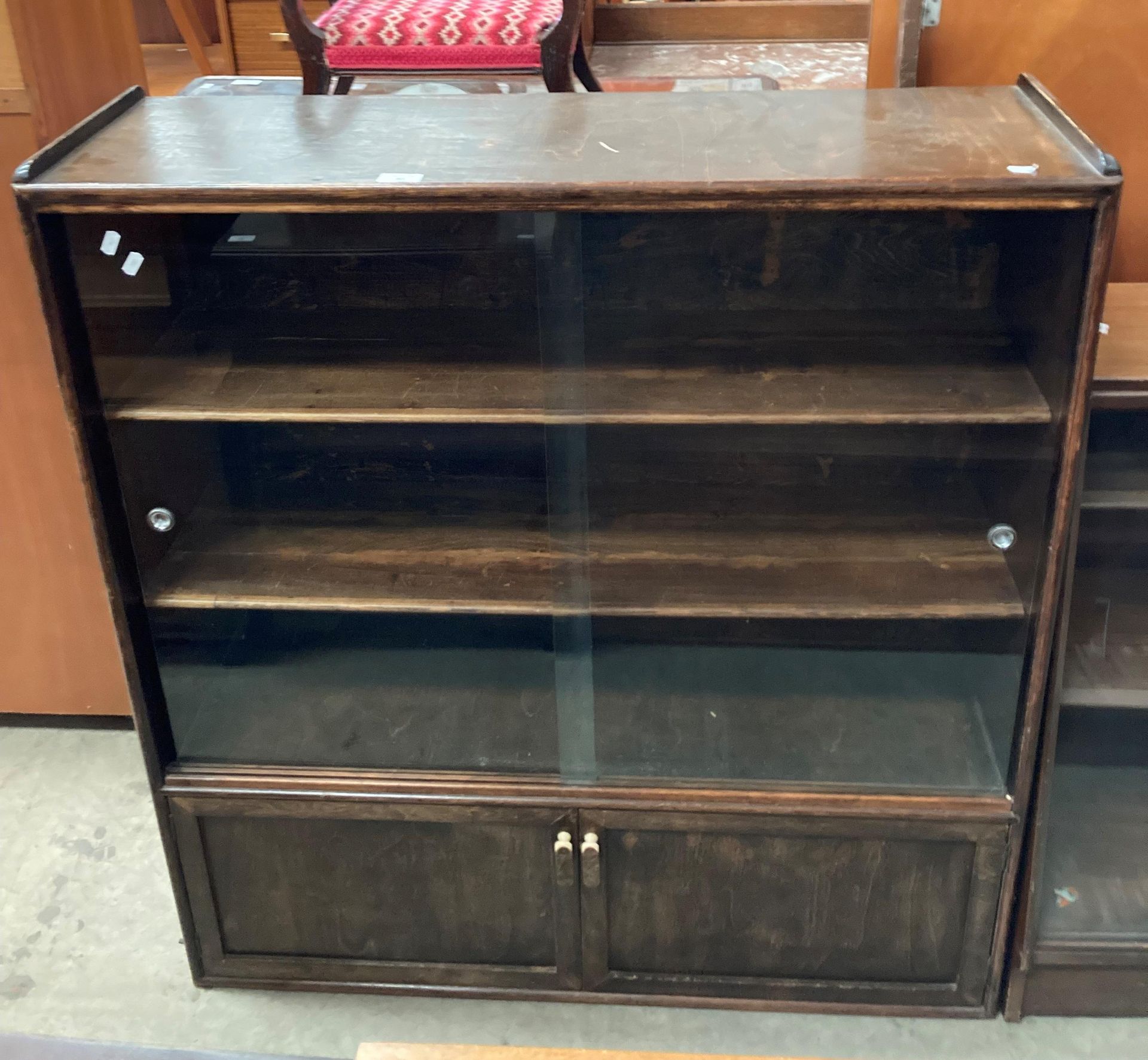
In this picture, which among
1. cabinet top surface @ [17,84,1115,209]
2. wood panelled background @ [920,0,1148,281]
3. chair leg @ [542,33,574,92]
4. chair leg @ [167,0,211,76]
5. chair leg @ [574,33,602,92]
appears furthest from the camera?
chair leg @ [167,0,211,76]

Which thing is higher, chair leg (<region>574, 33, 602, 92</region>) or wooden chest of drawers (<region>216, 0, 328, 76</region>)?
chair leg (<region>574, 33, 602, 92</region>)

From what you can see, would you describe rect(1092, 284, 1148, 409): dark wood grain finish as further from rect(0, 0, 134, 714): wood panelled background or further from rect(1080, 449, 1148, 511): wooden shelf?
rect(0, 0, 134, 714): wood panelled background

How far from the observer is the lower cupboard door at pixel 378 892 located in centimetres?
173

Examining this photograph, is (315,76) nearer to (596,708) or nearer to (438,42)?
(438,42)

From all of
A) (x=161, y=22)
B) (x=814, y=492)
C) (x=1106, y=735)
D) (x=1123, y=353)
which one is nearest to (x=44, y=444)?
(x=814, y=492)

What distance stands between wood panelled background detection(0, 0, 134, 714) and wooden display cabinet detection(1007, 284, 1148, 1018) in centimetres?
153

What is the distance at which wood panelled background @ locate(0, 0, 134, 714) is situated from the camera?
70.3 inches

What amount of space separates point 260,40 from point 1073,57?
3.58 metres

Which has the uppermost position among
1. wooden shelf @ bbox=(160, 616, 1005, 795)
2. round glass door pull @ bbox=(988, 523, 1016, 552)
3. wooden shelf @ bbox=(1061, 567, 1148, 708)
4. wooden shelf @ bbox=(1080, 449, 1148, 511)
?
wooden shelf @ bbox=(1080, 449, 1148, 511)

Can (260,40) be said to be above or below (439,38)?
below

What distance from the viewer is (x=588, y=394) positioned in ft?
4.90

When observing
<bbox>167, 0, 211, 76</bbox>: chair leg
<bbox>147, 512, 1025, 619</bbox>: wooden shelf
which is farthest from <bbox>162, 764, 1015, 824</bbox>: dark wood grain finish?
<bbox>167, 0, 211, 76</bbox>: chair leg

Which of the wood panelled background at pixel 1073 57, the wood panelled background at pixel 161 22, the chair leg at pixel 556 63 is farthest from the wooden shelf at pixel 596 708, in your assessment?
the wood panelled background at pixel 161 22

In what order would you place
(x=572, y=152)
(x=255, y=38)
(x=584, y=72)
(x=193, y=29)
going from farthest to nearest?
1. (x=255, y=38)
2. (x=193, y=29)
3. (x=584, y=72)
4. (x=572, y=152)
